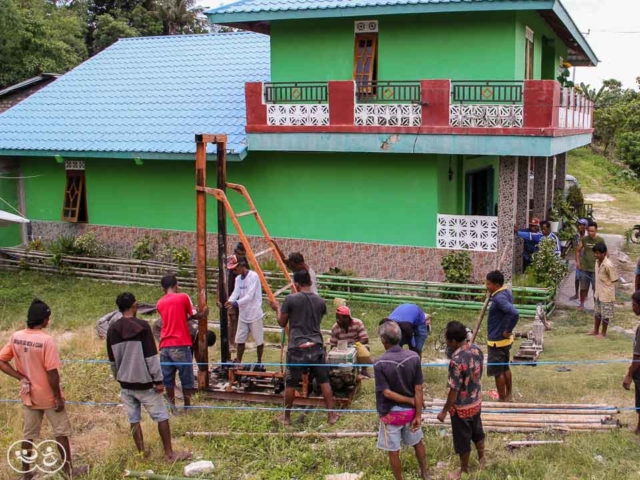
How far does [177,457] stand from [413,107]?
28.8 feet

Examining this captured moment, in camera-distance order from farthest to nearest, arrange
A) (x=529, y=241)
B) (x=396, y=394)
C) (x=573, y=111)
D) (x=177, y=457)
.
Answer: (x=573, y=111) → (x=529, y=241) → (x=177, y=457) → (x=396, y=394)

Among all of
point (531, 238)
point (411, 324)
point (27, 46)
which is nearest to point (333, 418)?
point (411, 324)

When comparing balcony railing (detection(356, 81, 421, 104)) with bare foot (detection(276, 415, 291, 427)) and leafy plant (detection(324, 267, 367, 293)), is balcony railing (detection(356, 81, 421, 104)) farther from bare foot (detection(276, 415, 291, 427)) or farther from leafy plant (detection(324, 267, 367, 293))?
Result: bare foot (detection(276, 415, 291, 427))

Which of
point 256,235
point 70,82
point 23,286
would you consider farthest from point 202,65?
point 23,286

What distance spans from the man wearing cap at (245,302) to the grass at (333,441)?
129 cm

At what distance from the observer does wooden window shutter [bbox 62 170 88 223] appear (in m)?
18.2

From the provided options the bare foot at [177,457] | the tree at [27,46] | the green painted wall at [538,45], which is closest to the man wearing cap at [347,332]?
the bare foot at [177,457]

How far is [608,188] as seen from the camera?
37.6m

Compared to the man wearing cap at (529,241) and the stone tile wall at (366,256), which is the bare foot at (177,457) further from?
the man wearing cap at (529,241)

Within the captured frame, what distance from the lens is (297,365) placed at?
796cm

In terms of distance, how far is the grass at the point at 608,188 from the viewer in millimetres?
27375

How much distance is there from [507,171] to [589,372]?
5644mm

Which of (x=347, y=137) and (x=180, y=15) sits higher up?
(x=180, y=15)

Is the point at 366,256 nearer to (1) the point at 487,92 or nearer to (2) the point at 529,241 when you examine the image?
(2) the point at 529,241
